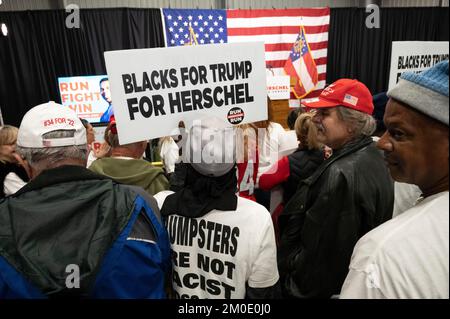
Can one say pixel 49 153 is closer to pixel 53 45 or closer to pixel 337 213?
pixel 337 213

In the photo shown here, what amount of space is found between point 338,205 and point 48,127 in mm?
1274

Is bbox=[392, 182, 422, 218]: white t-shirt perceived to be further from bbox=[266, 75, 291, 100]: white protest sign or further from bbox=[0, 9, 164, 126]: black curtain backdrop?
bbox=[0, 9, 164, 126]: black curtain backdrop

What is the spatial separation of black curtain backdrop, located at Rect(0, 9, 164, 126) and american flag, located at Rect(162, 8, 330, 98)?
57cm

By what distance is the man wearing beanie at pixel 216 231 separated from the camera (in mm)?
1168

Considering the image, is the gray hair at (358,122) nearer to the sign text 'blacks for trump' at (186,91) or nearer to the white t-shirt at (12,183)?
the sign text 'blacks for trump' at (186,91)

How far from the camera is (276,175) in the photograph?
7.32ft

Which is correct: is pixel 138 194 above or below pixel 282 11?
below

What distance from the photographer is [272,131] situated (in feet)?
8.64

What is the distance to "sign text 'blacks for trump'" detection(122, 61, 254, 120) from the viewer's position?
1.54 metres

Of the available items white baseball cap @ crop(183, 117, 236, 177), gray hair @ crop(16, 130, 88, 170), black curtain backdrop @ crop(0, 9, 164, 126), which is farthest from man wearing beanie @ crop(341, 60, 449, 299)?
black curtain backdrop @ crop(0, 9, 164, 126)
